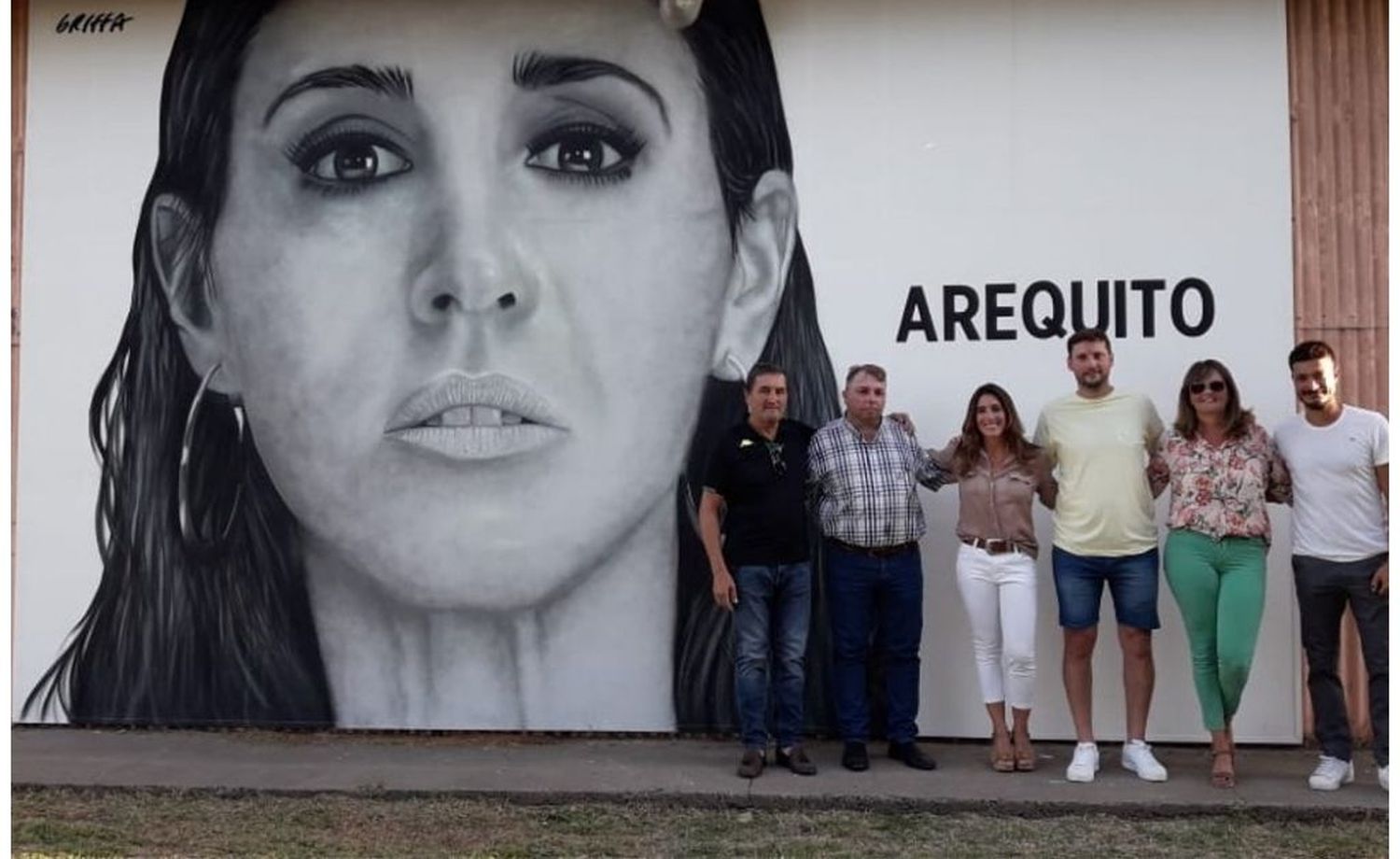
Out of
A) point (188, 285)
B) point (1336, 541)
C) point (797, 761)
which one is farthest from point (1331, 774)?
point (188, 285)

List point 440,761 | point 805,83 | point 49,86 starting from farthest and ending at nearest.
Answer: point 49,86, point 805,83, point 440,761

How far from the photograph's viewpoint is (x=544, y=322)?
6480 mm

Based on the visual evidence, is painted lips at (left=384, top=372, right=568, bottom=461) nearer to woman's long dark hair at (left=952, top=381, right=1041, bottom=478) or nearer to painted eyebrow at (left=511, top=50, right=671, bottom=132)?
painted eyebrow at (left=511, top=50, right=671, bottom=132)

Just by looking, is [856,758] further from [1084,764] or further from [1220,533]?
[1220,533]

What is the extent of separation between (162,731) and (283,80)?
10.3 feet

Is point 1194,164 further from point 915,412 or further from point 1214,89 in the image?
point 915,412

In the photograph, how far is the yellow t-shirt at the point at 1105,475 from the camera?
219 inches

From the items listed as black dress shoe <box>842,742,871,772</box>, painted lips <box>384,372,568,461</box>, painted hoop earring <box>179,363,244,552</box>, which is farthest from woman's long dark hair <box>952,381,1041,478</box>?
painted hoop earring <box>179,363,244,552</box>

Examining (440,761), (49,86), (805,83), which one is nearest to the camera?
(440,761)

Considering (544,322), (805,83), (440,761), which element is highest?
(805,83)

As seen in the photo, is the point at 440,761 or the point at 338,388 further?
the point at 338,388

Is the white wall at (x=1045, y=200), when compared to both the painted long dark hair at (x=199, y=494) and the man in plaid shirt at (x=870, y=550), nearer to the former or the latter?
the painted long dark hair at (x=199, y=494)

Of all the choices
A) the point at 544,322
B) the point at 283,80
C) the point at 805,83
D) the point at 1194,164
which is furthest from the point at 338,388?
the point at 1194,164

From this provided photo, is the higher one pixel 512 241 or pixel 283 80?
pixel 283 80
